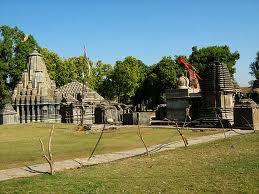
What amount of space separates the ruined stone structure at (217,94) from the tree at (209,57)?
3389 centimetres

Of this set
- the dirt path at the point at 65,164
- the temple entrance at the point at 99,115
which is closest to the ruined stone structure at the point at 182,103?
the temple entrance at the point at 99,115

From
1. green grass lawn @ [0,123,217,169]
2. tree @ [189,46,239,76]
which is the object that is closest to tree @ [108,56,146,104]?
tree @ [189,46,239,76]

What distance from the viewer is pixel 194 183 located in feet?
41.0

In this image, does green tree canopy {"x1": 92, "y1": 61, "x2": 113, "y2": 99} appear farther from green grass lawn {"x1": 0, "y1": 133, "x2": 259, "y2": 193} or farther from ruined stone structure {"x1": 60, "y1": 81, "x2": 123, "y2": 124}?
green grass lawn {"x1": 0, "y1": 133, "x2": 259, "y2": 193}

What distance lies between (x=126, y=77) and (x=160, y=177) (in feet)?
217

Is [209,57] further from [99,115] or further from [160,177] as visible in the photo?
[160,177]

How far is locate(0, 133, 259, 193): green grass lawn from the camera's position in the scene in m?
12.0

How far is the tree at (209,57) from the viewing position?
77.1 metres

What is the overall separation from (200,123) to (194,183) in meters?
28.8

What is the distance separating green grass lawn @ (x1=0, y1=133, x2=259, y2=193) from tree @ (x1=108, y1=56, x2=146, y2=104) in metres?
61.0

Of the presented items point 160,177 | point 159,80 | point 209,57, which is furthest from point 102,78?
point 160,177

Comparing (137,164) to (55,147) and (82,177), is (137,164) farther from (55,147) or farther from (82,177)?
(55,147)

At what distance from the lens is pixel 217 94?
4147 centimetres

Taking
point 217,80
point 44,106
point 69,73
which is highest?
point 69,73
